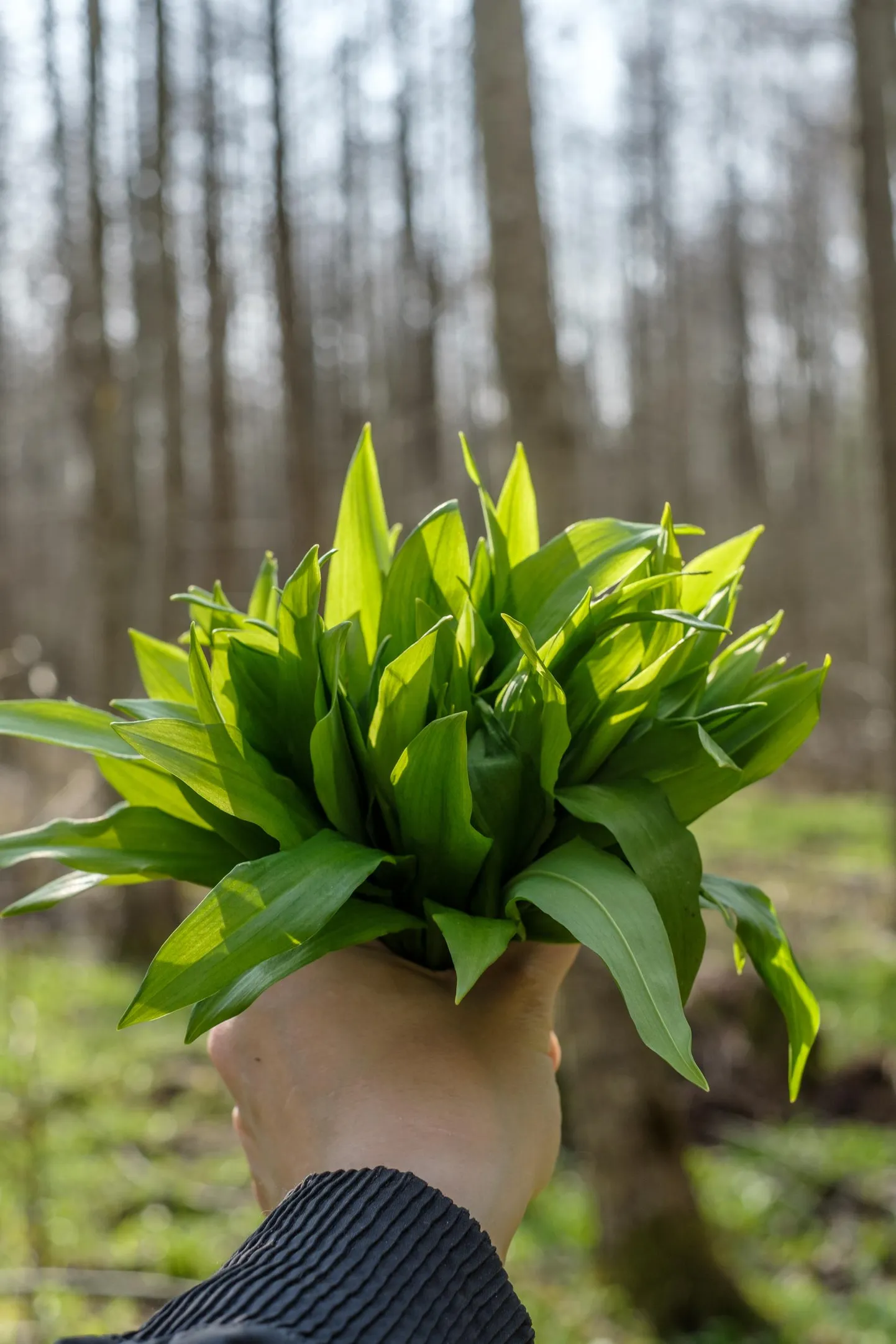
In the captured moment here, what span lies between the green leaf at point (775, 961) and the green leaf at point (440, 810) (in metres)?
0.26

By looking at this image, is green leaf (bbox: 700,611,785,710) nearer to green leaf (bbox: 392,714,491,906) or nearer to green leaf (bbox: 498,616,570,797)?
green leaf (bbox: 498,616,570,797)

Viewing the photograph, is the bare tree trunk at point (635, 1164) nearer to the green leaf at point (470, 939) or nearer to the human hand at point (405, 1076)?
the human hand at point (405, 1076)

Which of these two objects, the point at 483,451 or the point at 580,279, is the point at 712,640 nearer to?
the point at 483,451

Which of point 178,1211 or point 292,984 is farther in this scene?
point 178,1211

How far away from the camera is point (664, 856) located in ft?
3.07

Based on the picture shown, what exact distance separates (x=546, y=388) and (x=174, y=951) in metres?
2.95

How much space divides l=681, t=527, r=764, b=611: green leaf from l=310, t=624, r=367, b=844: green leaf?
1.27 ft

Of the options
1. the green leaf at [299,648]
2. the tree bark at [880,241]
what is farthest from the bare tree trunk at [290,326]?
the green leaf at [299,648]

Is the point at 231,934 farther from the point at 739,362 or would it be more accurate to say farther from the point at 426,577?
the point at 739,362

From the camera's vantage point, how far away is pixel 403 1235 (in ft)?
2.62

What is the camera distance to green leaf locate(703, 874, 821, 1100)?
1.07 m

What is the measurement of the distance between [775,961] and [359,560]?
1.97 ft

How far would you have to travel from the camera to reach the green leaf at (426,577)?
1099mm

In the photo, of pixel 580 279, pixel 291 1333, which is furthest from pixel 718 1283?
pixel 580 279
